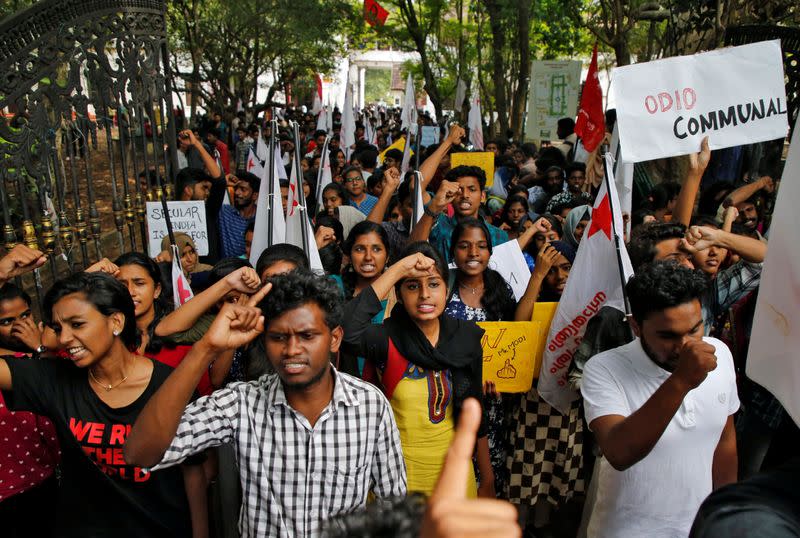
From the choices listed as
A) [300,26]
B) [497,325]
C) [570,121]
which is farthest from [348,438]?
[300,26]

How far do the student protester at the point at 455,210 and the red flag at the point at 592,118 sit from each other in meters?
1.20

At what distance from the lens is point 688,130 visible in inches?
147

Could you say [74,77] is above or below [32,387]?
above

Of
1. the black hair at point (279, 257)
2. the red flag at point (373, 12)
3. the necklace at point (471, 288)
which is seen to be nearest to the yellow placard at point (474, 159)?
the necklace at point (471, 288)

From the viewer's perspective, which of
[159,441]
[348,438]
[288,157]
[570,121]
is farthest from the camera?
[288,157]

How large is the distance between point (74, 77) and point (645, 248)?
3.29 m

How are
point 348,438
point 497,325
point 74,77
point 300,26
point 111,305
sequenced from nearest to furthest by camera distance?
point 348,438 → point 111,305 → point 497,325 → point 74,77 → point 300,26

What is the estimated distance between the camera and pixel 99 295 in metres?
2.32

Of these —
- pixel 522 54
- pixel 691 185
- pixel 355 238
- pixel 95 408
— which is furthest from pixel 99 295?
pixel 522 54

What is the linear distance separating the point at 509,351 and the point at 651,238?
94cm

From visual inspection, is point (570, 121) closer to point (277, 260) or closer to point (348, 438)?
point (277, 260)

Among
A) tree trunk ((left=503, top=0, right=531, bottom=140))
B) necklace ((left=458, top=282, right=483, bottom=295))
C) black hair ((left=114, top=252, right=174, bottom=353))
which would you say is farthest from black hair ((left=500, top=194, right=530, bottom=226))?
tree trunk ((left=503, top=0, right=531, bottom=140))

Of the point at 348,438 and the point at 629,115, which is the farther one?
the point at 629,115

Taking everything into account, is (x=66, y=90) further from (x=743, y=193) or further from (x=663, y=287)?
(x=743, y=193)
